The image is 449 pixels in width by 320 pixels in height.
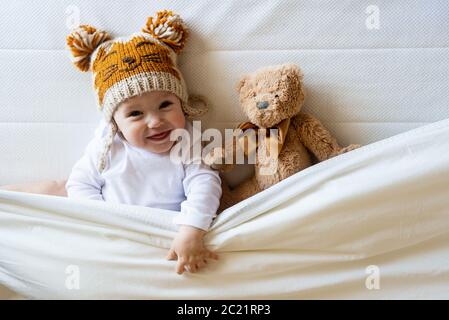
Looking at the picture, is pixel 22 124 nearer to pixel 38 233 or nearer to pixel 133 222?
pixel 38 233

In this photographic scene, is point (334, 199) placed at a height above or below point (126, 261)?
above

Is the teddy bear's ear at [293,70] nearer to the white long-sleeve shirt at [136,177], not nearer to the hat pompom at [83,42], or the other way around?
the white long-sleeve shirt at [136,177]

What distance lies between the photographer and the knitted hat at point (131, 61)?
1.01m

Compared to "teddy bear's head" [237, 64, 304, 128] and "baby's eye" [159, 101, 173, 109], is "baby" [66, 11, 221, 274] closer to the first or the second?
"baby's eye" [159, 101, 173, 109]

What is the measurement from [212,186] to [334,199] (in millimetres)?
297

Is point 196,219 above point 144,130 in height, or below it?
below

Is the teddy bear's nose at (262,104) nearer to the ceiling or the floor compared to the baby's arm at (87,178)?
nearer to the ceiling

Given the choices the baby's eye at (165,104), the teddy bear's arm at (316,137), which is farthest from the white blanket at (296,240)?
the baby's eye at (165,104)

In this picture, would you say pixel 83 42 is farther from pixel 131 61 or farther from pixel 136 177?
pixel 136 177

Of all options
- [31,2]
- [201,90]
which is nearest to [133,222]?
[201,90]

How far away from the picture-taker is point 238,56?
1.13 meters

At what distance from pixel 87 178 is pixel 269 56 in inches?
21.4

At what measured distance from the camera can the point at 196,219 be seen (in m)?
0.95

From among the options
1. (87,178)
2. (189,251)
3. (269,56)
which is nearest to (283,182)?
(189,251)
